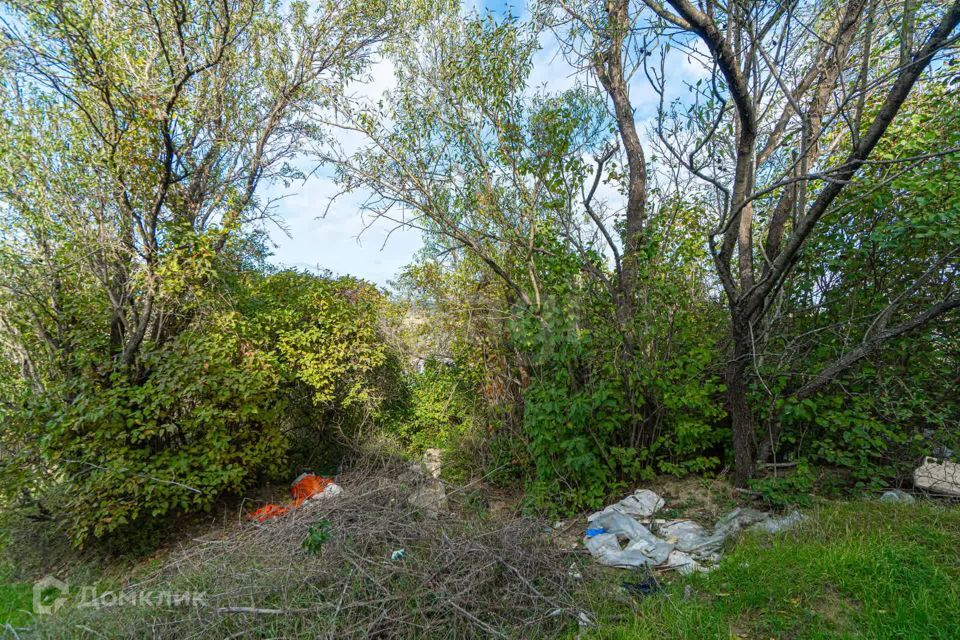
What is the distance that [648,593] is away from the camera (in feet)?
9.45

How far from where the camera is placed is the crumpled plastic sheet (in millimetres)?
3295

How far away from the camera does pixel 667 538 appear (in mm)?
3639

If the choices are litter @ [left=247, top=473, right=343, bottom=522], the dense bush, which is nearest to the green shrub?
litter @ [left=247, top=473, right=343, bottom=522]

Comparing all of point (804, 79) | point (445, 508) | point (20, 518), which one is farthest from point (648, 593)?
point (20, 518)

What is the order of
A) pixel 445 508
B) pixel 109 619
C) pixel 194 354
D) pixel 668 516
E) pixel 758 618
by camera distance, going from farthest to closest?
1. pixel 194 354
2. pixel 445 508
3. pixel 668 516
4. pixel 109 619
5. pixel 758 618

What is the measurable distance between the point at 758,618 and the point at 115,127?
642 centimetres

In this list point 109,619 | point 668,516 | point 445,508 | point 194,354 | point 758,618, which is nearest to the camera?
point 758,618

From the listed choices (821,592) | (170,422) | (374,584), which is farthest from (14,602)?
(821,592)

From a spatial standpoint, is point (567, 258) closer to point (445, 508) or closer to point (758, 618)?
point (445, 508)
